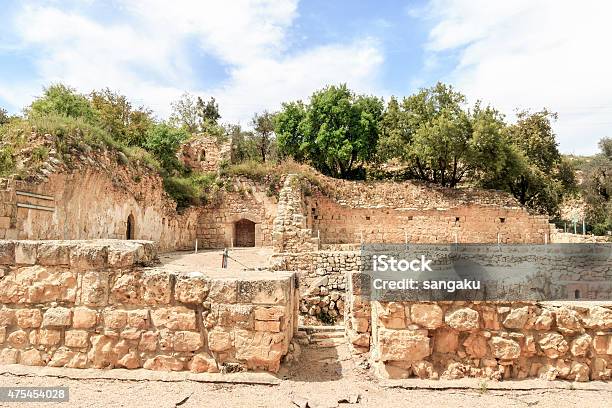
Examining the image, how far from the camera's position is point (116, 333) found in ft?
13.6

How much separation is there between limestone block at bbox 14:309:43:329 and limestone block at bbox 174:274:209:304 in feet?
4.76

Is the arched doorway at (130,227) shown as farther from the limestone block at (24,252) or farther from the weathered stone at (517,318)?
the weathered stone at (517,318)

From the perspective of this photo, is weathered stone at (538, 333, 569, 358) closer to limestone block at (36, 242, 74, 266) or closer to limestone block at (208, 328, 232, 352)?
limestone block at (208, 328, 232, 352)

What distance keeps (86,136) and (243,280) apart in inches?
438

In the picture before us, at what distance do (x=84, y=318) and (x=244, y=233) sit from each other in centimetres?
1838

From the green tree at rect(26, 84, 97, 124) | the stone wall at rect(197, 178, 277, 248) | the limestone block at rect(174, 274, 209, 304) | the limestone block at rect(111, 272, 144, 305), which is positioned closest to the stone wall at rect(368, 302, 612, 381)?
the limestone block at rect(174, 274, 209, 304)

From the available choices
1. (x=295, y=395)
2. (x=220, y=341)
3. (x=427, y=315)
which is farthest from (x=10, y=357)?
(x=427, y=315)

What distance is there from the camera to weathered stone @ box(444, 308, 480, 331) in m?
3.86

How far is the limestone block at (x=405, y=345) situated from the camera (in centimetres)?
388

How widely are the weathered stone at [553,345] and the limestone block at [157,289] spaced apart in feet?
11.9

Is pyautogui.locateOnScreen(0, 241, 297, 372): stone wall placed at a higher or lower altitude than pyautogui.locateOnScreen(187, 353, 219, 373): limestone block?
higher

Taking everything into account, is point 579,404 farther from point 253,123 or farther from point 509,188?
point 253,123

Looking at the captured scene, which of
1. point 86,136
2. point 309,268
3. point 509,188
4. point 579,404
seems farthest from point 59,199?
point 509,188

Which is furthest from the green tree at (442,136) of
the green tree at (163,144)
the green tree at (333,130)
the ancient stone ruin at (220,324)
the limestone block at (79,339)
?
the limestone block at (79,339)
